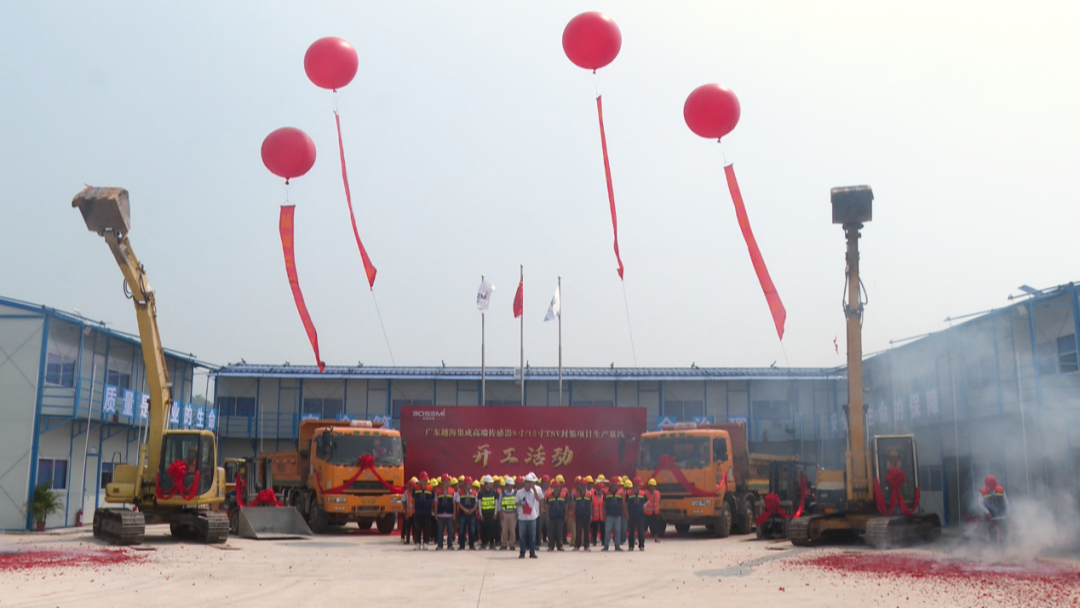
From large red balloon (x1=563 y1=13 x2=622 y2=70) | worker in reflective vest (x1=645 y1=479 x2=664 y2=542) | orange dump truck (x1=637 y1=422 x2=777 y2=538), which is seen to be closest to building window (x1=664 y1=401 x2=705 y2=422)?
orange dump truck (x1=637 y1=422 x2=777 y2=538)

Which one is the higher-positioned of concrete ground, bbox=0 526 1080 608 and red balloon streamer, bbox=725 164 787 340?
red balloon streamer, bbox=725 164 787 340

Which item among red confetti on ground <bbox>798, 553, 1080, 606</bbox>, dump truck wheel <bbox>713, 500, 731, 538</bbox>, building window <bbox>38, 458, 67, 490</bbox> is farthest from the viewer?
building window <bbox>38, 458, 67, 490</bbox>

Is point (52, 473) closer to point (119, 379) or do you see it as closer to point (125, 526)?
point (119, 379)

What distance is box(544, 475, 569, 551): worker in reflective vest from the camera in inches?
747

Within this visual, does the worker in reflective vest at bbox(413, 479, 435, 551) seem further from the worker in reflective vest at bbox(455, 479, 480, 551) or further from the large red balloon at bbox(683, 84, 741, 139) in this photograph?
the large red balloon at bbox(683, 84, 741, 139)

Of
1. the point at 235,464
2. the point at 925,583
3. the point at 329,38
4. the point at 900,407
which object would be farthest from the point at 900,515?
the point at 235,464

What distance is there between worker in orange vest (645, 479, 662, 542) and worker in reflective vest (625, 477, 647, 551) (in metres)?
0.73

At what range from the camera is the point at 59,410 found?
26.0 m

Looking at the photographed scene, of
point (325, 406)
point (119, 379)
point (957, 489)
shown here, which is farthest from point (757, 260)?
point (325, 406)

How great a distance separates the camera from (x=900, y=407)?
97.2 feet

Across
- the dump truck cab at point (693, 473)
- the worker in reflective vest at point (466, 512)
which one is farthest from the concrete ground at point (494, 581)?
the dump truck cab at point (693, 473)

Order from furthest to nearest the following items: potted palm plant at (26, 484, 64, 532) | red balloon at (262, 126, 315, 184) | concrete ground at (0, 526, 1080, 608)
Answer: potted palm plant at (26, 484, 64, 532) < red balloon at (262, 126, 315, 184) < concrete ground at (0, 526, 1080, 608)

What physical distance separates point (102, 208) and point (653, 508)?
13.2 metres

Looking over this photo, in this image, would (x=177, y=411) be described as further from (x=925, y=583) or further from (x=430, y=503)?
(x=925, y=583)
